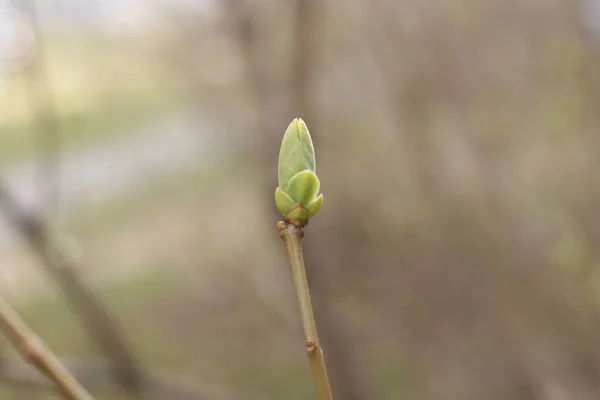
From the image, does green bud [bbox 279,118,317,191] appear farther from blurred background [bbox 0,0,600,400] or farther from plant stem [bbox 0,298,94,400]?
blurred background [bbox 0,0,600,400]

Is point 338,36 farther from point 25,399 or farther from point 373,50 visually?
point 25,399

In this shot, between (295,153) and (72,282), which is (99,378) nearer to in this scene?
(72,282)

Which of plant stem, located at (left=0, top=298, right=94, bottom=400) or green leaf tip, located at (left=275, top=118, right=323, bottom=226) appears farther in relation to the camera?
Result: plant stem, located at (left=0, top=298, right=94, bottom=400)

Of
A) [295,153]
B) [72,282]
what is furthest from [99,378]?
[295,153]

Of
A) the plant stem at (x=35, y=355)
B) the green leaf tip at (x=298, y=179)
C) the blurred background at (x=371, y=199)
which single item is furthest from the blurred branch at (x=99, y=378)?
the green leaf tip at (x=298, y=179)

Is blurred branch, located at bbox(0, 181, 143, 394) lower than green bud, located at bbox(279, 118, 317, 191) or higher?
higher

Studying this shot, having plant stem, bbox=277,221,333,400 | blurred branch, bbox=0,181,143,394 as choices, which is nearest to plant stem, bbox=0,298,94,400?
plant stem, bbox=277,221,333,400
